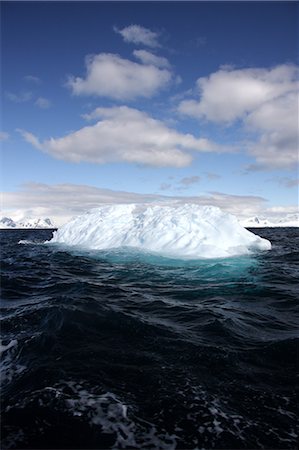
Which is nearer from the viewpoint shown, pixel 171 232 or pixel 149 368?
pixel 149 368

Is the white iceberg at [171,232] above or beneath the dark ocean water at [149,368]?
above

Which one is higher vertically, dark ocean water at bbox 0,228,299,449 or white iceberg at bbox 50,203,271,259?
white iceberg at bbox 50,203,271,259

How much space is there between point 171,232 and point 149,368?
1208 cm

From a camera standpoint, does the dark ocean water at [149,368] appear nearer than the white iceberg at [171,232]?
Yes

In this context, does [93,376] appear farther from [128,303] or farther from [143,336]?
[128,303]

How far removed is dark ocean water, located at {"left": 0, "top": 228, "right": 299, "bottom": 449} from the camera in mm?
3080

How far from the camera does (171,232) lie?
16.1 meters

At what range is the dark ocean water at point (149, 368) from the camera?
10.1ft

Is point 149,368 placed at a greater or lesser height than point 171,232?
lesser

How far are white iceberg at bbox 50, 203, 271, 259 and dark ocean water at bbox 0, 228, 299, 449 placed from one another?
608cm

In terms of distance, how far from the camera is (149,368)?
13.8ft

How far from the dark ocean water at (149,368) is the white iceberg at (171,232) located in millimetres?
6084

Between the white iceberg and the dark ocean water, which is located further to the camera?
the white iceberg

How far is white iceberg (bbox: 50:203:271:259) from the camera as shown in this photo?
48.4ft
